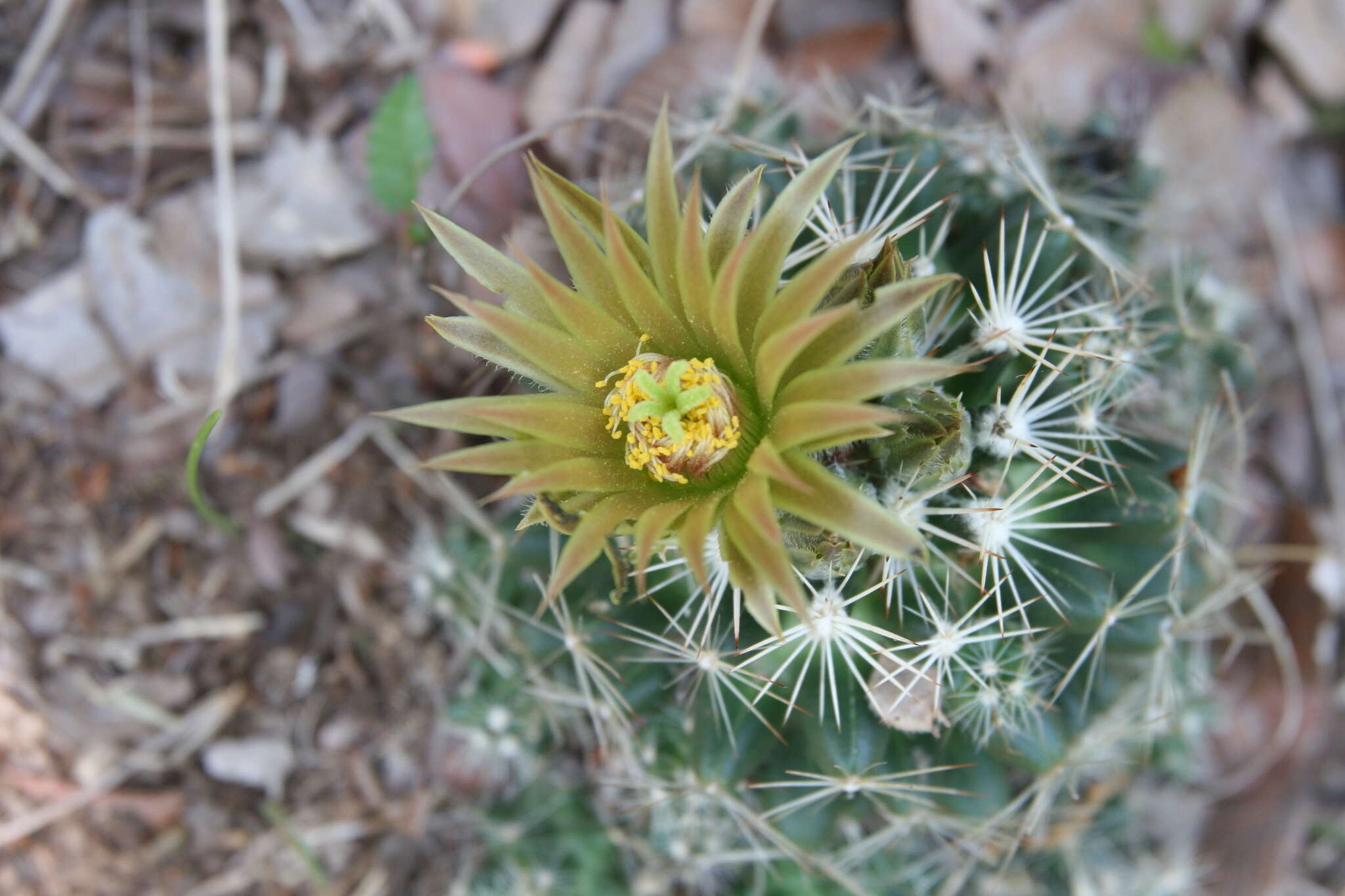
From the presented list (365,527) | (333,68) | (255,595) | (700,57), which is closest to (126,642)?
(255,595)

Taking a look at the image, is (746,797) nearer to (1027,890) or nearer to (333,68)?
(1027,890)

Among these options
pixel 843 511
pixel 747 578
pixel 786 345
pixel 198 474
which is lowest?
pixel 198 474

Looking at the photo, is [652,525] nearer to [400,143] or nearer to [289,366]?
[400,143]

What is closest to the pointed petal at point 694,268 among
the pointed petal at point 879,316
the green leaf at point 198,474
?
the pointed petal at point 879,316

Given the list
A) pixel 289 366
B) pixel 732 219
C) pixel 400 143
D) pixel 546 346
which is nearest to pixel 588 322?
pixel 546 346

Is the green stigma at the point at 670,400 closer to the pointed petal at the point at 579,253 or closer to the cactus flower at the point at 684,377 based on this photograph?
the cactus flower at the point at 684,377

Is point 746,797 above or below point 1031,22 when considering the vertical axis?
below

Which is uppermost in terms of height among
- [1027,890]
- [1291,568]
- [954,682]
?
[954,682]
